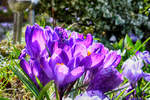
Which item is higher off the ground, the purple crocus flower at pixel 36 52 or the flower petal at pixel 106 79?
the purple crocus flower at pixel 36 52

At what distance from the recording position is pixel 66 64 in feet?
1.78

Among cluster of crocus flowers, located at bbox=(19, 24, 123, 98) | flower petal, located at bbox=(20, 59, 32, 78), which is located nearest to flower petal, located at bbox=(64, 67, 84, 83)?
cluster of crocus flowers, located at bbox=(19, 24, 123, 98)

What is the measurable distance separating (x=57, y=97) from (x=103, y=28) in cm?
295

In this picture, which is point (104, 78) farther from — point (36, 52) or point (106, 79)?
point (36, 52)

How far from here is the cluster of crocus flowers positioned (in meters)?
0.52

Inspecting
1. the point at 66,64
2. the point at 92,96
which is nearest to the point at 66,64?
the point at 66,64

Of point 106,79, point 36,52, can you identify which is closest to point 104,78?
point 106,79

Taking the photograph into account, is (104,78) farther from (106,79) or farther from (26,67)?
(26,67)

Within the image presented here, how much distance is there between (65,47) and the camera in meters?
0.55

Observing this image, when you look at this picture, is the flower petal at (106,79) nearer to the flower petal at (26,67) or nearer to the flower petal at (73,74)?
the flower petal at (73,74)

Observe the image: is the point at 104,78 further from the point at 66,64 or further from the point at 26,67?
the point at 26,67

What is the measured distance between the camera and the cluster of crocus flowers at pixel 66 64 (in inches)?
20.4

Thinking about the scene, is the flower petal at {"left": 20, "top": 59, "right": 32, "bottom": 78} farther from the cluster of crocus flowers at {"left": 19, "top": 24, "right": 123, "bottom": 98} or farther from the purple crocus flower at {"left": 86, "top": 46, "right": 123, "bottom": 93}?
the purple crocus flower at {"left": 86, "top": 46, "right": 123, "bottom": 93}

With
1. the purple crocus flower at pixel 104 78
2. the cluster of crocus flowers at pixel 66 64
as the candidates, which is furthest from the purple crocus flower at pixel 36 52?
the purple crocus flower at pixel 104 78
